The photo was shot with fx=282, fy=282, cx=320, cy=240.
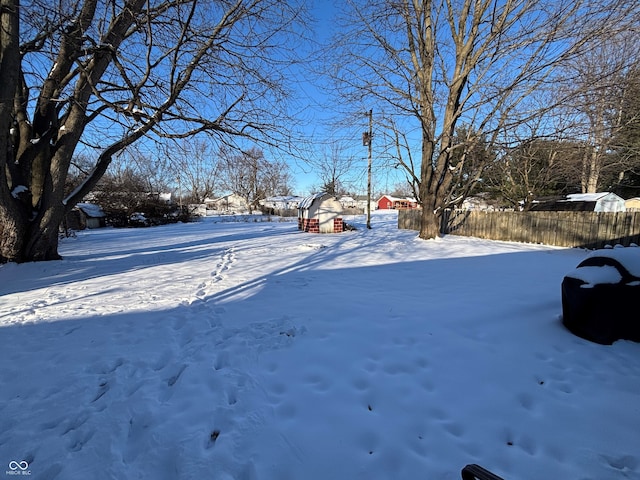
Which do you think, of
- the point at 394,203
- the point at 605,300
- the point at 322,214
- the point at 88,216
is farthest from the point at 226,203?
the point at 605,300

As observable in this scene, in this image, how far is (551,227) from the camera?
36.6ft

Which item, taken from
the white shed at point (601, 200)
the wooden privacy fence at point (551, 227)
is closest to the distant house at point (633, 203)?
the white shed at point (601, 200)

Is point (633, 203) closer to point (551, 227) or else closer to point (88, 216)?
point (551, 227)

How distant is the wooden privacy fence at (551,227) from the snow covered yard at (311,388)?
8010mm

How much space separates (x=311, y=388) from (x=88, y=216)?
107 ft

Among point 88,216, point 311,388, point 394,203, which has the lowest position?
point 311,388

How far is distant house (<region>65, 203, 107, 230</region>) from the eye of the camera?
79.4 ft

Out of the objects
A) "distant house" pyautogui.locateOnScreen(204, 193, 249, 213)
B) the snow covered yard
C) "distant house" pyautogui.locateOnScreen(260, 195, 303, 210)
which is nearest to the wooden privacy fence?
the snow covered yard

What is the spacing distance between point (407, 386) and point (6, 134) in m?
8.73

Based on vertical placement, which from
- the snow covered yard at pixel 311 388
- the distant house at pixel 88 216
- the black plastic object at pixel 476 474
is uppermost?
the distant house at pixel 88 216

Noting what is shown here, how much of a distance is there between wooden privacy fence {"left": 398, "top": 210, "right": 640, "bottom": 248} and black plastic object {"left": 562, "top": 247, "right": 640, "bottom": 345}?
917cm

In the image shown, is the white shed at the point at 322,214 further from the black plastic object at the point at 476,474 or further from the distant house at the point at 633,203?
the distant house at the point at 633,203

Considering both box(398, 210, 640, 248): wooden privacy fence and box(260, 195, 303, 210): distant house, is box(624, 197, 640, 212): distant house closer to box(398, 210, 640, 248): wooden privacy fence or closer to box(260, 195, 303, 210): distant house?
box(398, 210, 640, 248): wooden privacy fence

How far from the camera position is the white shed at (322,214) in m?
17.0
